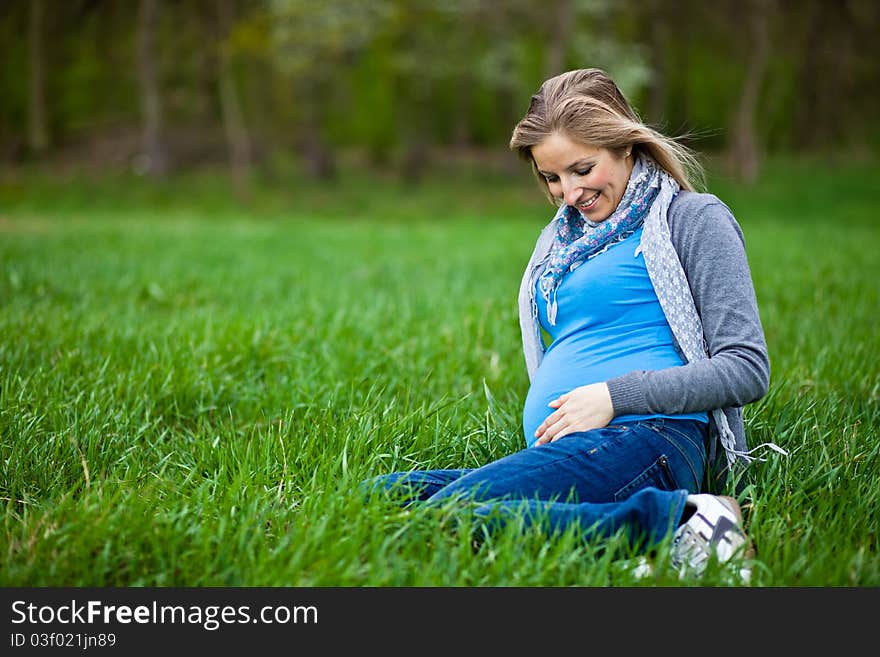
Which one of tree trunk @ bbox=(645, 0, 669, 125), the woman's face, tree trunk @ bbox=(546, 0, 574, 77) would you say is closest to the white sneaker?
the woman's face

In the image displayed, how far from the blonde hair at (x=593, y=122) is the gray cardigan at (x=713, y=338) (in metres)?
0.18

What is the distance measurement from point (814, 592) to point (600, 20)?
20.7 meters

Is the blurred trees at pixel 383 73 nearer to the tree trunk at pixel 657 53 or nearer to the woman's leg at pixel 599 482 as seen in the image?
the tree trunk at pixel 657 53

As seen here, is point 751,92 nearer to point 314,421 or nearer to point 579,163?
point 579,163

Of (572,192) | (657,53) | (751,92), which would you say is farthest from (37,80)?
(572,192)

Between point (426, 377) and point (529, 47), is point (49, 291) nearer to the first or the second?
point (426, 377)

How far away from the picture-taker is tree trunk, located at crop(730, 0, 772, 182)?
18.7 meters

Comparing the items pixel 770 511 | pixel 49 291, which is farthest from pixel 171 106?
pixel 770 511

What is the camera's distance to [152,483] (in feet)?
8.30

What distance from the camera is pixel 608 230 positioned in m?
2.54

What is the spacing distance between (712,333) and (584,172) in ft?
2.13

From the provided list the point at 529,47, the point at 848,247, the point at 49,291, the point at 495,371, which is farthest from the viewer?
the point at 529,47

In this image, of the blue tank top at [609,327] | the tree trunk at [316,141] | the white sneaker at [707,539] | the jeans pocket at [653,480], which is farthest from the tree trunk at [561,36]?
the white sneaker at [707,539]

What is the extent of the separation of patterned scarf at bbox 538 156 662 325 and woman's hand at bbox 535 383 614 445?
1.24 ft
